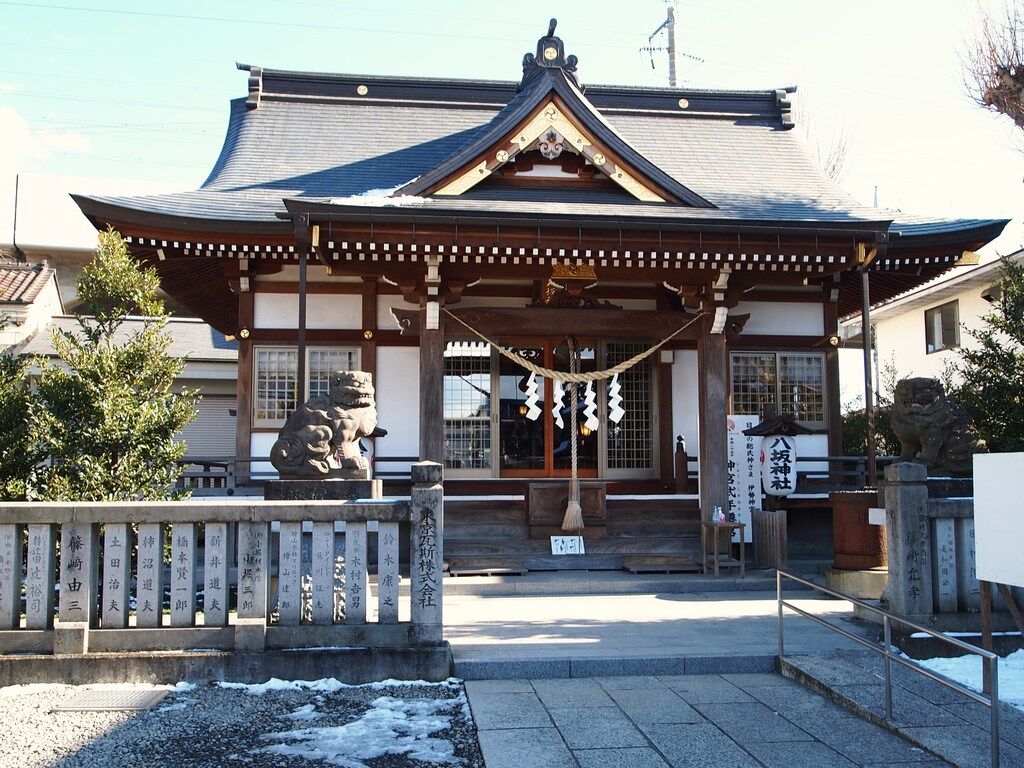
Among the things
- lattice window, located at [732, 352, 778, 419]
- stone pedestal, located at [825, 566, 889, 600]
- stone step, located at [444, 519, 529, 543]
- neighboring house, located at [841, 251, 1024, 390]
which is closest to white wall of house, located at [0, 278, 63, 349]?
stone step, located at [444, 519, 529, 543]

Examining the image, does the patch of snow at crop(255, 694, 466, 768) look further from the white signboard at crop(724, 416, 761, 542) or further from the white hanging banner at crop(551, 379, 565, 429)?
the white hanging banner at crop(551, 379, 565, 429)

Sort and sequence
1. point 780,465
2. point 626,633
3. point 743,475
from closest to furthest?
1. point 626,633
2. point 780,465
3. point 743,475

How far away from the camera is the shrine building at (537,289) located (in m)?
10.1

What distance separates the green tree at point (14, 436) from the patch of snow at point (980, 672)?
7584 mm

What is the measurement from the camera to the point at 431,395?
10359 mm

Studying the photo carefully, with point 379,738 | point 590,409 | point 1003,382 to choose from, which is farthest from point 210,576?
point 1003,382

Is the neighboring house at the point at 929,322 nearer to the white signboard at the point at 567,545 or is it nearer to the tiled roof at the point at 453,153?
the tiled roof at the point at 453,153

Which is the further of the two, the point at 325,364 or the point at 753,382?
the point at 753,382

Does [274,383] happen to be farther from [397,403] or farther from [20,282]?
[20,282]

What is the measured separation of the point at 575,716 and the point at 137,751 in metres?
2.55

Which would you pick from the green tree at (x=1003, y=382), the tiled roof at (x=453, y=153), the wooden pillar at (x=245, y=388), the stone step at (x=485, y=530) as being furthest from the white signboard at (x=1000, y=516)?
the wooden pillar at (x=245, y=388)

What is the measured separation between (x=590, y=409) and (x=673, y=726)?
25.1 ft

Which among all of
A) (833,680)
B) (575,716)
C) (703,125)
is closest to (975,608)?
(833,680)

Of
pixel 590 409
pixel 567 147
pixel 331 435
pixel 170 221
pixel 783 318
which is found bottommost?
pixel 331 435
